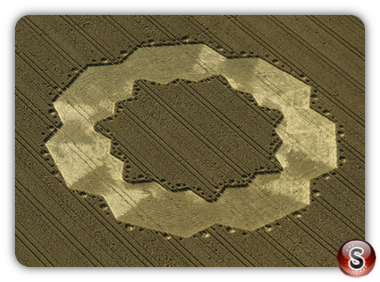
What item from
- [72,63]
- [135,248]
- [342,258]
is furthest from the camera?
[72,63]

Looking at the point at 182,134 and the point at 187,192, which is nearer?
the point at 187,192

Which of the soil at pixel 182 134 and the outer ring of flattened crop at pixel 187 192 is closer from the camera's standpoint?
the soil at pixel 182 134

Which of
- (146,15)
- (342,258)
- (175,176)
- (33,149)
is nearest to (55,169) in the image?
(33,149)

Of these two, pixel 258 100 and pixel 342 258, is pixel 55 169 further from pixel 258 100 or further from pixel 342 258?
pixel 342 258

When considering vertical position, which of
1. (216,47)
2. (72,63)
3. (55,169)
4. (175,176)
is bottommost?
(55,169)

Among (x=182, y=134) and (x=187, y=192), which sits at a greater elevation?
(x=182, y=134)
